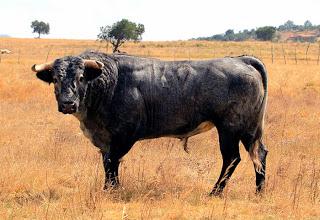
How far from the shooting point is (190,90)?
25.6 feet

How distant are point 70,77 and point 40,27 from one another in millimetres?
148882

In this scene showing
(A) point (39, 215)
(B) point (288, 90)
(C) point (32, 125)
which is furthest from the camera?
(B) point (288, 90)

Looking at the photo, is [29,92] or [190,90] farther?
[29,92]

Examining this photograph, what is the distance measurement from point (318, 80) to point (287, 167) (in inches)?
687

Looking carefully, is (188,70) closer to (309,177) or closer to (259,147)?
(259,147)

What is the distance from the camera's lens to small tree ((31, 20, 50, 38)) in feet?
492

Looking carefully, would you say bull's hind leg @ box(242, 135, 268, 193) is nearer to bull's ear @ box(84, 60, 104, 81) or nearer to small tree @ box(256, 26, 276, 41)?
bull's ear @ box(84, 60, 104, 81)

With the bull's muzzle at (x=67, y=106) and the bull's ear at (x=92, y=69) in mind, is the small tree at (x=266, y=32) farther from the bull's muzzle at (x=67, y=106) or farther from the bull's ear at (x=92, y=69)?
the bull's muzzle at (x=67, y=106)

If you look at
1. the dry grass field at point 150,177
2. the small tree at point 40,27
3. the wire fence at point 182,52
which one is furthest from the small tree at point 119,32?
the small tree at point 40,27

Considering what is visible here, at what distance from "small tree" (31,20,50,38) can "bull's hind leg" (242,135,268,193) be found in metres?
148

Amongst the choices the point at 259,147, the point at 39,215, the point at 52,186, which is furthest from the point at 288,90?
the point at 39,215

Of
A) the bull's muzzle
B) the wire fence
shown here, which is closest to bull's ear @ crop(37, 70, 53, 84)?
the bull's muzzle

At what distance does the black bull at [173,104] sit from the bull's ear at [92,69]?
13cm

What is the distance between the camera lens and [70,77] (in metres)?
6.92
